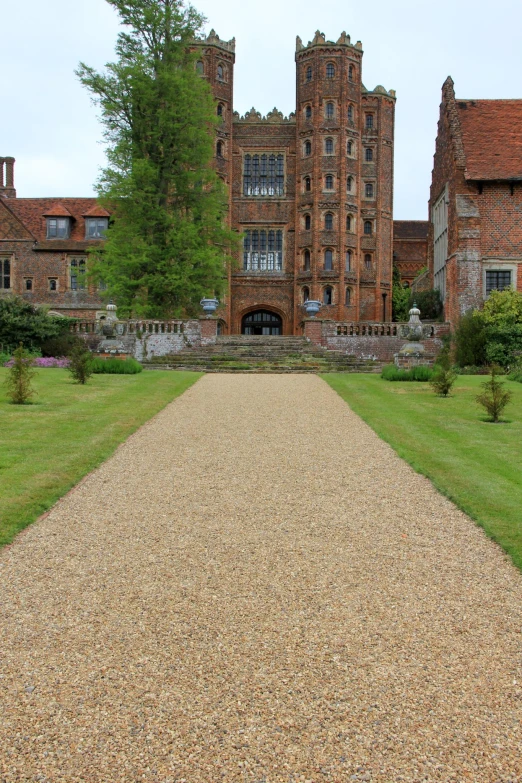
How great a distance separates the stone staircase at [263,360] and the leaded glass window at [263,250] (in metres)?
15.6

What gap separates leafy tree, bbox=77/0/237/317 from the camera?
91.2 ft

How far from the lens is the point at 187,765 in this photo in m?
2.96

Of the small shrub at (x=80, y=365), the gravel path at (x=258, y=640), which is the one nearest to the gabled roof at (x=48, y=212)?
the small shrub at (x=80, y=365)

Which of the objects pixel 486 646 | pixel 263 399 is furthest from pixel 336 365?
pixel 486 646

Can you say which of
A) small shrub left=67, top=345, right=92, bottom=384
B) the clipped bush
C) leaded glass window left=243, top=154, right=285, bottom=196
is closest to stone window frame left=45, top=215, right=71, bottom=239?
leaded glass window left=243, top=154, right=285, bottom=196

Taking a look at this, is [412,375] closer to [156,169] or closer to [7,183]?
[156,169]

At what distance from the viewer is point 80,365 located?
16500 mm

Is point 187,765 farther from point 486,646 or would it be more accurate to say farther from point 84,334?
point 84,334

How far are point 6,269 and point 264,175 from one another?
16241 mm

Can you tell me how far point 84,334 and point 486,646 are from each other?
2512 cm

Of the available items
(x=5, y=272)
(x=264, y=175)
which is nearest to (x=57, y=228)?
(x=5, y=272)

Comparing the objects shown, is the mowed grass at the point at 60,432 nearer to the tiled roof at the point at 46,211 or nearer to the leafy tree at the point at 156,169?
the leafy tree at the point at 156,169

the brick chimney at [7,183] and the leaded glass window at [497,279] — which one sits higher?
the brick chimney at [7,183]

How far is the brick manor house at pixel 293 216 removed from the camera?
41.3m
